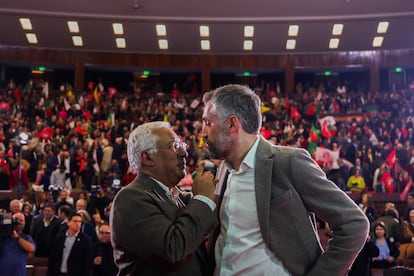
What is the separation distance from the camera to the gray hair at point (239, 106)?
2.79 m

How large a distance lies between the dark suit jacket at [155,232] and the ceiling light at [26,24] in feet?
86.8

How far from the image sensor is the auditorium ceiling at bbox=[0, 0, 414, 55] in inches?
1067

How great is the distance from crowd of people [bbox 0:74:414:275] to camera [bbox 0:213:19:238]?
107cm

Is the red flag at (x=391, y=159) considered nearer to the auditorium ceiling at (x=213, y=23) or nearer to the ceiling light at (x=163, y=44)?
the auditorium ceiling at (x=213, y=23)

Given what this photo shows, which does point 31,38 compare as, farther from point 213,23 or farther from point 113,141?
point 113,141

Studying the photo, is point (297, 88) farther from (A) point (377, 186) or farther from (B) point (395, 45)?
(A) point (377, 186)

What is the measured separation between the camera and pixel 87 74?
31859 mm

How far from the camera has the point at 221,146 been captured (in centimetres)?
282

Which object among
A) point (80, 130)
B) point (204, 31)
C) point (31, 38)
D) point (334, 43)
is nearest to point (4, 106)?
point (80, 130)

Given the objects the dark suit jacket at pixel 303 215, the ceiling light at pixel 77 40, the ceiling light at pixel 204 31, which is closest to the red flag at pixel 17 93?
the ceiling light at pixel 77 40

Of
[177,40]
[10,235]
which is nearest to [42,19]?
[177,40]

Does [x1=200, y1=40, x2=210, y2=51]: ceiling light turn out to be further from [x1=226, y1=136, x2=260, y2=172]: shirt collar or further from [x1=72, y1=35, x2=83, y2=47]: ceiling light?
[x1=226, y1=136, x2=260, y2=172]: shirt collar

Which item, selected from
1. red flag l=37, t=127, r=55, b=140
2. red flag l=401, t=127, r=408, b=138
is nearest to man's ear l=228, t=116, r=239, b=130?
red flag l=37, t=127, r=55, b=140

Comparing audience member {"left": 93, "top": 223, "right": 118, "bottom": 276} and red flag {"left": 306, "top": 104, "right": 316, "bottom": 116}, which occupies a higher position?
red flag {"left": 306, "top": 104, "right": 316, "bottom": 116}
